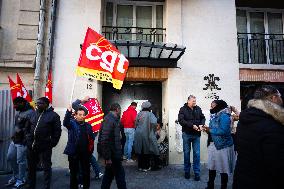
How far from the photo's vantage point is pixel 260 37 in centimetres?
1101

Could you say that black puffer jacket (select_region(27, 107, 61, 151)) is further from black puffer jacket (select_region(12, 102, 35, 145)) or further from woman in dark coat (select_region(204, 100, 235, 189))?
woman in dark coat (select_region(204, 100, 235, 189))

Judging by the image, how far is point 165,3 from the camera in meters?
10.2

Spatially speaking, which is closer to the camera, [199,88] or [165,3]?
[199,88]

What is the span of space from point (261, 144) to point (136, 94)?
8.69 metres

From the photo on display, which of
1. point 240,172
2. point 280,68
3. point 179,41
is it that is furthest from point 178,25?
point 240,172

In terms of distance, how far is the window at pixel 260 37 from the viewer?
10.8 meters

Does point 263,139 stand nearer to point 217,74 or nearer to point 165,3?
point 217,74

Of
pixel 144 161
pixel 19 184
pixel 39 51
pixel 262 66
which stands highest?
pixel 39 51

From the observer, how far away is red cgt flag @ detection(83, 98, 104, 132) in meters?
7.59

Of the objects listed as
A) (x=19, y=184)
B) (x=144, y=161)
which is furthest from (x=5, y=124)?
(x=144, y=161)

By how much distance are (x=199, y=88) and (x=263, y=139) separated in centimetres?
734

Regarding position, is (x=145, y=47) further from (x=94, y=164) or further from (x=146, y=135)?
(x=94, y=164)

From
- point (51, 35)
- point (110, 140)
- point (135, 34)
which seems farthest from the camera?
point (135, 34)

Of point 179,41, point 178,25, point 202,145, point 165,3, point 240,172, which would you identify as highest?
point 165,3
